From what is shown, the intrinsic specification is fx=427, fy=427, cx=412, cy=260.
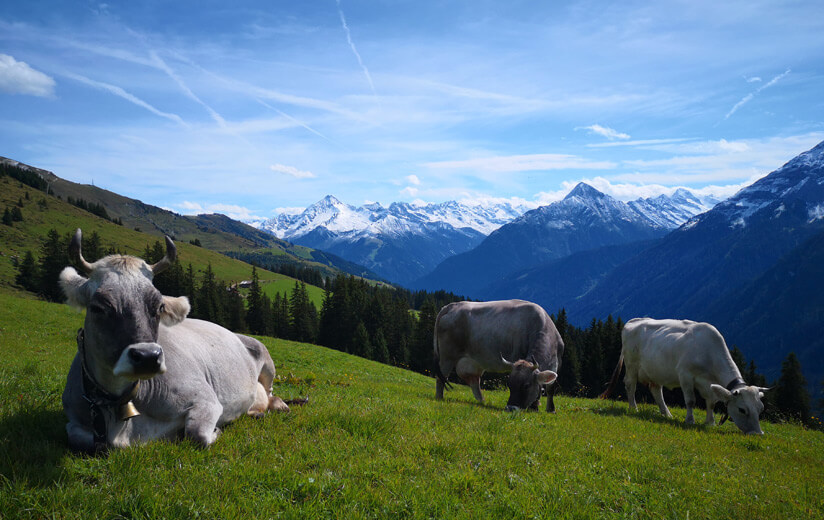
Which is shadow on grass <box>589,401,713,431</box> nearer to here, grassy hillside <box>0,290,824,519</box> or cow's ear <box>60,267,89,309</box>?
grassy hillside <box>0,290,824,519</box>

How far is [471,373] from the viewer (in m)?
15.3

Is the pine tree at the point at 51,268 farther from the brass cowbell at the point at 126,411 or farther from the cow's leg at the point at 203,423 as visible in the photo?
the brass cowbell at the point at 126,411

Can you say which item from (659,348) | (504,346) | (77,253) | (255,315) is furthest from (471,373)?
(255,315)

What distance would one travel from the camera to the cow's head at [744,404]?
13430 millimetres

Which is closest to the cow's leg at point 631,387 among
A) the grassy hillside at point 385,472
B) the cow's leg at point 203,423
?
the grassy hillside at point 385,472

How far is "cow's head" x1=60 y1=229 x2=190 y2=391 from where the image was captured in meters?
4.83

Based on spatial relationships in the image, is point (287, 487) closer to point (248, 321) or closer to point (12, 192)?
point (248, 321)

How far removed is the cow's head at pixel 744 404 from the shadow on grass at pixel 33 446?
16.5 metres

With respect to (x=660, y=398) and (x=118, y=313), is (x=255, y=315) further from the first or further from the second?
(x=118, y=313)

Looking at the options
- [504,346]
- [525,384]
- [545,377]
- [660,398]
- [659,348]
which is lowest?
[660,398]

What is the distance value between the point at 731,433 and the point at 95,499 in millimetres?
15713

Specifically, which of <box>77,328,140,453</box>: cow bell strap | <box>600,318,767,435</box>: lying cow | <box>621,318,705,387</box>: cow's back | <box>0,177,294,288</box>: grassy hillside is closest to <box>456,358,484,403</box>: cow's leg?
<box>600,318,767,435</box>: lying cow

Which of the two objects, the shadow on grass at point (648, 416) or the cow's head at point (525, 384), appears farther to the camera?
the shadow on grass at point (648, 416)

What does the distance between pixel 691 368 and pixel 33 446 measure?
695 inches
